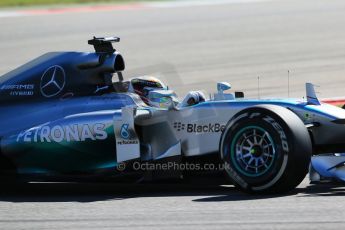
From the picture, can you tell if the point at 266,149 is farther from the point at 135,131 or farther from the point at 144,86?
the point at 144,86

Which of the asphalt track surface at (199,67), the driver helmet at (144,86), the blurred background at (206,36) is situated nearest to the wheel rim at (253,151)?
the asphalt track surface at (199,67)

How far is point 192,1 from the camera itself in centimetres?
3061

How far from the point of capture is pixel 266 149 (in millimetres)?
8086

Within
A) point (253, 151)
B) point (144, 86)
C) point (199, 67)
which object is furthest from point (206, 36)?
point (253, 151)

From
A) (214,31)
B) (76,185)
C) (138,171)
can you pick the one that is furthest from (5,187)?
(214,31)

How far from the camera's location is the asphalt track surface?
23.8ft

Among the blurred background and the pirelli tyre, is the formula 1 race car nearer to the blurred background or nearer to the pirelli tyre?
the pirelli tyre

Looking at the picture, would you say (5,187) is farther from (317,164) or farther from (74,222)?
(317,164)

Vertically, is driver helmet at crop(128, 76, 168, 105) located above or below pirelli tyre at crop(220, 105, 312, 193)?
above

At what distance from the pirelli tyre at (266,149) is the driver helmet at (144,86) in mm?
1234

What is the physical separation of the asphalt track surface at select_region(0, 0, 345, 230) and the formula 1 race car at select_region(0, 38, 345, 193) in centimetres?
22

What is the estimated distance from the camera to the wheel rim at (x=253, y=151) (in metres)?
8.05

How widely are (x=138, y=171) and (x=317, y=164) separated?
160 centimetres

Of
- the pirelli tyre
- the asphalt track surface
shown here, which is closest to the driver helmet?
the asphalt track surface
